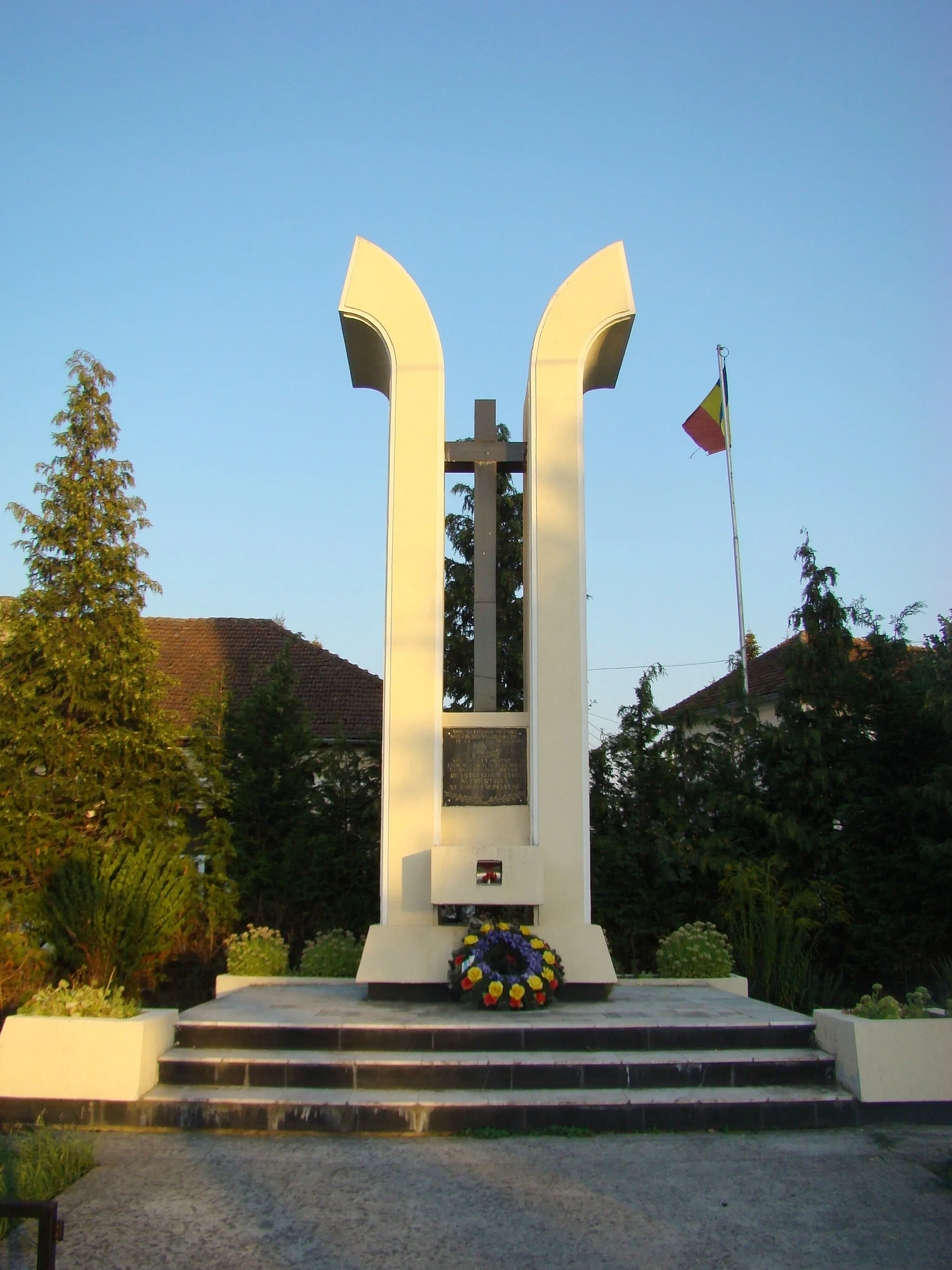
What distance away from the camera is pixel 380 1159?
15.9ft

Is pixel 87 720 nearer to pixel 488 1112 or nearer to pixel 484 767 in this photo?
pixel 484 767

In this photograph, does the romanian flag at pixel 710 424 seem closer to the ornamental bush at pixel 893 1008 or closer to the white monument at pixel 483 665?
the white monument at pixel 483 665

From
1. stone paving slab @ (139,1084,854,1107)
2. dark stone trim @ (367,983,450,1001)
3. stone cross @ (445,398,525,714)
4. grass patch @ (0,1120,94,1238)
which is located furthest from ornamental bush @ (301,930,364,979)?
grass patch @ (0,1120,94,1238)

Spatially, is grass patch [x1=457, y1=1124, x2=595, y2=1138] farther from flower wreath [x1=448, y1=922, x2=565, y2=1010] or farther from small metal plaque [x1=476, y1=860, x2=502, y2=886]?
small metal plaque [x1=476, y1=860, x2=502, y2=886]

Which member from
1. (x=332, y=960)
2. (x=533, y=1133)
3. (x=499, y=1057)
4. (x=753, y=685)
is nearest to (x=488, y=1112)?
(x=533, y=1133)

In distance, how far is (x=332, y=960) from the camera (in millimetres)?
8750

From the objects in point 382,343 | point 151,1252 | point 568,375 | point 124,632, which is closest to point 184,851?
point 124,632

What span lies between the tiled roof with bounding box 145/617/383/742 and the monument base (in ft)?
24.4

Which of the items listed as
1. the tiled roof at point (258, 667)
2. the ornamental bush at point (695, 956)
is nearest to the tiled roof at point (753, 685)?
the ornamental bush at point (695, 956)

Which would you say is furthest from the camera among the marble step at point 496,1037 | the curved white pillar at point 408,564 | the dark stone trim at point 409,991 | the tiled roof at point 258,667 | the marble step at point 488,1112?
the tiled roof at point 258,667

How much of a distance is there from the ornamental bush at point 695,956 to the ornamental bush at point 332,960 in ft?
9.02

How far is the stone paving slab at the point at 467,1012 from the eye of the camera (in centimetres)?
621

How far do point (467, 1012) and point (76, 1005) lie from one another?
2527 mm

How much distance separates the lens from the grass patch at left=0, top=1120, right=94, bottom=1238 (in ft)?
13.7
